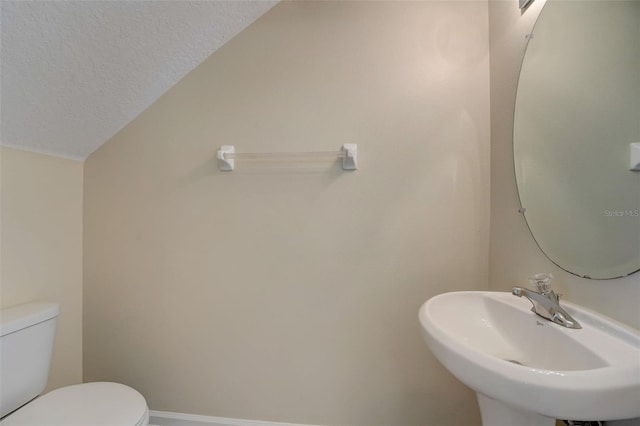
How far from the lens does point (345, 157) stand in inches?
45.8

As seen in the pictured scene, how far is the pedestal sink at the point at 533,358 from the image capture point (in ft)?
1.54

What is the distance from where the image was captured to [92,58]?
3.42 ft

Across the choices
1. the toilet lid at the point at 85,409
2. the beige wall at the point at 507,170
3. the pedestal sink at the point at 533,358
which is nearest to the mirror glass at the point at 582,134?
the beige wall at the point at 507,170

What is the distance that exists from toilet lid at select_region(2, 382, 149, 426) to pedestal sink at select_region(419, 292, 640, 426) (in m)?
1.07

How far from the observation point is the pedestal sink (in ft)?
1.54

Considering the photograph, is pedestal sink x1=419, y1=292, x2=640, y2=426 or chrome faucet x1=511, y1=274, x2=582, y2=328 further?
chrome faucet x1=511, y1=274, x2=582, y2=328

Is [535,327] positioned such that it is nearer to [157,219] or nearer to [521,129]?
[521,129]

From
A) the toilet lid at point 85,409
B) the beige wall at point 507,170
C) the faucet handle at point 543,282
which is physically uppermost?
the beige wall at point 507,170

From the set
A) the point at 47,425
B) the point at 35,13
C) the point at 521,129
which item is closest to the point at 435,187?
the point at 521,129

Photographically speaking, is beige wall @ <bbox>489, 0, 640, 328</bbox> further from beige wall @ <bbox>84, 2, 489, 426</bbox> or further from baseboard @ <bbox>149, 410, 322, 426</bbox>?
baseboard @ <bbox>149, 410, 322, 426</bbox>

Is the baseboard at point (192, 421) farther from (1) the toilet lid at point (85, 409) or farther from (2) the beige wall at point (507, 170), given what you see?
(2) the beige wall at point (507, 170)

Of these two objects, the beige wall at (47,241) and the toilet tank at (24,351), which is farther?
the beige wall at (47,241)

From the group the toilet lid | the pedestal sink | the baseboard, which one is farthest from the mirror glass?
the toilet lid

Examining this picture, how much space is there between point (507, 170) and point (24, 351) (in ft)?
6.75
